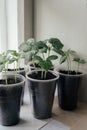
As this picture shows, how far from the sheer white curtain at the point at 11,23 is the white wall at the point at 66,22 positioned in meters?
0.11

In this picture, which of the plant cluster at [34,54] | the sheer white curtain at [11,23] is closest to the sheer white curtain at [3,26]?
the sheer white curtain at [11,23]

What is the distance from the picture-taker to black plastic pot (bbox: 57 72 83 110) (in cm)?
102

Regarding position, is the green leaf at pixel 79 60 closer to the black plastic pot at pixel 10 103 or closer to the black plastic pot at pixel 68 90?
the black plastic pot at pixel 68 90

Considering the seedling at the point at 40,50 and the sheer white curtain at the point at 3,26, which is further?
the sheer white curtain at the point at 3,26

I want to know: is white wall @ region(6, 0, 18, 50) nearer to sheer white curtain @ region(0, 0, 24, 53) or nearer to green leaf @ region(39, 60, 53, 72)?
sheer white curtain @ region(0, 0, 24, 53)

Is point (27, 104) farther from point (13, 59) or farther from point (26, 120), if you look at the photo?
point (13, 59)

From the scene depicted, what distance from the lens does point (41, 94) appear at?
934 mm

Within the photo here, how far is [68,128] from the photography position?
2.98 ft

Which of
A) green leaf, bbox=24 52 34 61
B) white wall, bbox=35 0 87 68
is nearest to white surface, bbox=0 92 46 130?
green leaf, bbox=24 52 34 61

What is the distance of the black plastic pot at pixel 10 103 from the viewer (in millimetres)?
861

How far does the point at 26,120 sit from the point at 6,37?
558 mm

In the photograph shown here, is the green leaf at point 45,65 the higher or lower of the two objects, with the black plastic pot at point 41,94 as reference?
higher

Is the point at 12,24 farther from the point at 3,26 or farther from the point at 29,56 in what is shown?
the point at 29,56

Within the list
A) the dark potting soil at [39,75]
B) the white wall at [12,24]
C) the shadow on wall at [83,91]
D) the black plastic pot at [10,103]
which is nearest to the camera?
the black plastic pot at [10,103]
